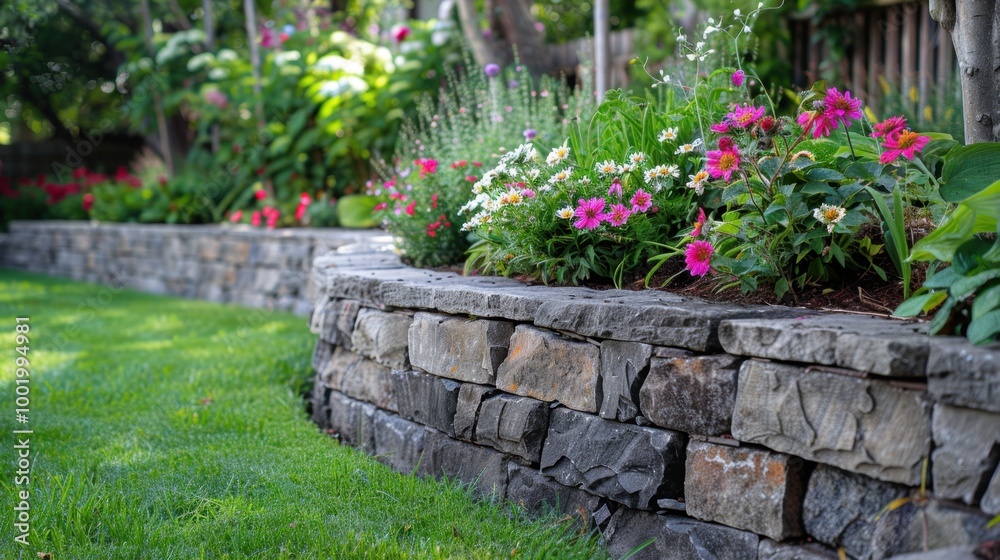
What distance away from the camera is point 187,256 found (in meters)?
7.04

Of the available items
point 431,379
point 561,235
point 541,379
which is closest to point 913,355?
point 541,379

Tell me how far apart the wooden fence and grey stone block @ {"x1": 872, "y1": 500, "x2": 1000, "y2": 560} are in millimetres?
3431

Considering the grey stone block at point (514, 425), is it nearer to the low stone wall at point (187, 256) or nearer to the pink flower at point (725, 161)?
the pink flower at point (725, 161)

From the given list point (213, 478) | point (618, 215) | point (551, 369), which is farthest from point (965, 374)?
point (213, 478)

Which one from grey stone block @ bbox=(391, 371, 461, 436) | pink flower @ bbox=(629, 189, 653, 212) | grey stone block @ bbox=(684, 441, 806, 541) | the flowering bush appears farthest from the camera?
the flowering bush

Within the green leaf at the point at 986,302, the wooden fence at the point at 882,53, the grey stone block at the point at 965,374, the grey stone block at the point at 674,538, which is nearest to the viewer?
the grey stone block at the point at 965,374

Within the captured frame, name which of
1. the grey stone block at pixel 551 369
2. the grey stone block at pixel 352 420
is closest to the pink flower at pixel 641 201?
the grey stone block at pixel 551 369

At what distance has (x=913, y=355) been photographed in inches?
60.1

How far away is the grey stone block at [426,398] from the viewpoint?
2609 mm

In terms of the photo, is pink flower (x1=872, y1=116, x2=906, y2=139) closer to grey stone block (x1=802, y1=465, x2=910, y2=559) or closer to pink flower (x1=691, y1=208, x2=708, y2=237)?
pink flower (x1=691, y1=208, x2=708, y2=237)

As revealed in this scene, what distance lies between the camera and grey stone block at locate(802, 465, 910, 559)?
163 centimetres

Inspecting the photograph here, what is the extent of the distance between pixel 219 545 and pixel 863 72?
477 centimetres

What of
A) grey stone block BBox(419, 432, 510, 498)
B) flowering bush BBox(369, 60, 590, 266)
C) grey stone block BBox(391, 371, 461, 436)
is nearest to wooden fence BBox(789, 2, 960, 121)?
flowering bush BBox(369, 60, 590, 266)

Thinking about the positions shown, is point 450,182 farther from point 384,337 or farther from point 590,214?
point 590,214
